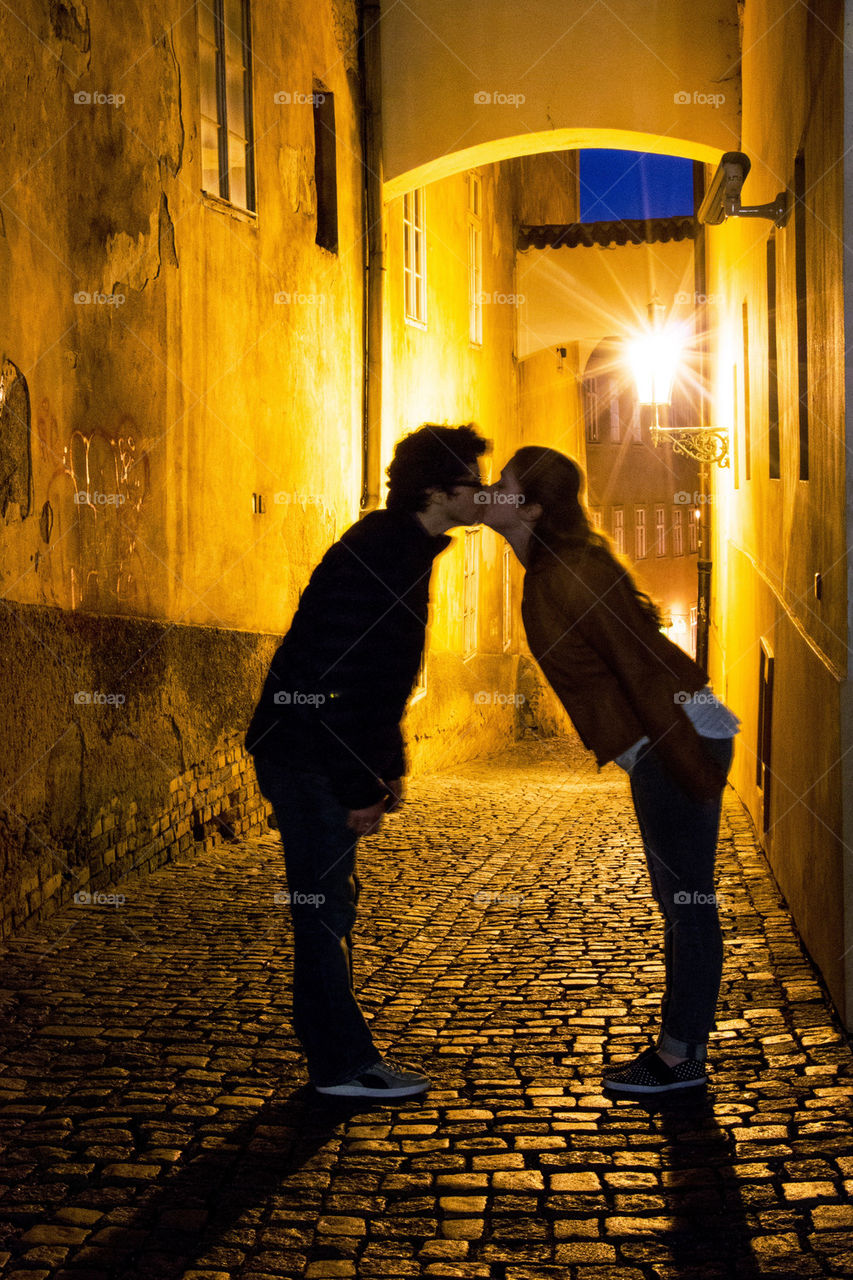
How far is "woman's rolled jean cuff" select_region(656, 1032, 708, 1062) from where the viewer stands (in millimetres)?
4152

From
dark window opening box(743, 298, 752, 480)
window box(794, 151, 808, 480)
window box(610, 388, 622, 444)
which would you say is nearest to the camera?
window box(794, 151, 808, 480)

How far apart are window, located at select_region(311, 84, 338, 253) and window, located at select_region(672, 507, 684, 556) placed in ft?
94.9

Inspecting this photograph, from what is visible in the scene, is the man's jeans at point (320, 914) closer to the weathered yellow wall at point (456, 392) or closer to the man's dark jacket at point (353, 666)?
the man's dark jacket at point (353, 666)

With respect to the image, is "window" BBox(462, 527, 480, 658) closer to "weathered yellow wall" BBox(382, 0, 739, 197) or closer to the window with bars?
"weathered yellow wall" BBox(382, 0, 739, 197)

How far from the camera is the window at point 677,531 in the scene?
39938 mm

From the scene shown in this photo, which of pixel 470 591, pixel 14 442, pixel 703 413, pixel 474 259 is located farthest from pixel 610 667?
pixel 474 259

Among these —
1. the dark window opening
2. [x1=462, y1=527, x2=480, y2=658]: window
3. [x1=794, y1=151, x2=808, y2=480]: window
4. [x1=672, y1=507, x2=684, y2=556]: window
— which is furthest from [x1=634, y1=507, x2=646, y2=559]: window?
[x1=794, y1=151, x2=808, y2=480]: window

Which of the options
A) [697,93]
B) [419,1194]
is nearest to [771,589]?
[419,1194]

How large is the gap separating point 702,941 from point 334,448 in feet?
27.8

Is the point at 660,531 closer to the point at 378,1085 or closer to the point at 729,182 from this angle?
the point at 729,182

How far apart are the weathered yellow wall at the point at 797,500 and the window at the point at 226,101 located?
340cm

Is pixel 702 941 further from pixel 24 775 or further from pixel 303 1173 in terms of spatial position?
pixel 24 775

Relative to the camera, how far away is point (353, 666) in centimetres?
393

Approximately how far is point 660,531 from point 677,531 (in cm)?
79
